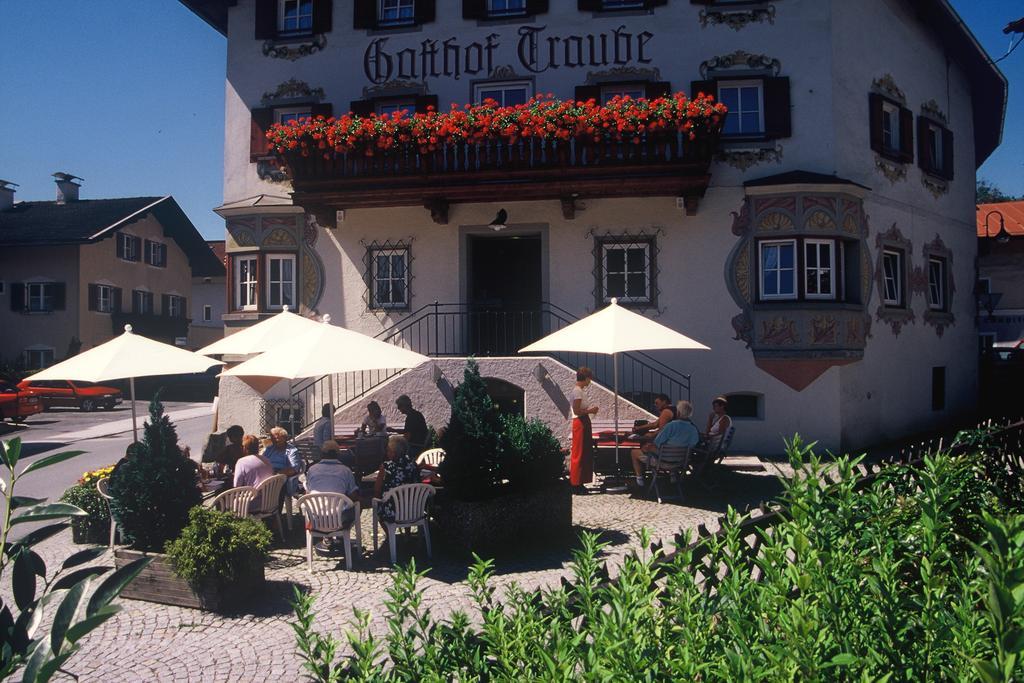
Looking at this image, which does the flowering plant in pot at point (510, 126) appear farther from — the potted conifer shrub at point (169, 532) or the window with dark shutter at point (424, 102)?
the potted conifer shrub at point (169, 532)

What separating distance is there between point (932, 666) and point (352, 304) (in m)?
14.7

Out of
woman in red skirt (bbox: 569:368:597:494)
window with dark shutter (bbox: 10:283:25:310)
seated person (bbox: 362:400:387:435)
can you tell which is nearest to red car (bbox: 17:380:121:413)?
window with dark shutter (bbox: 10:283:25:310)

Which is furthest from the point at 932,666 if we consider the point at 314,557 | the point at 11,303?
the point at 11,303

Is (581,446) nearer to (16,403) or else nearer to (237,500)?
(237,500)

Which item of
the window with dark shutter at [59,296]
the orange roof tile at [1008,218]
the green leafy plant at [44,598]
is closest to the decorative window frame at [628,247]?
the green leafy plant at [44,598]

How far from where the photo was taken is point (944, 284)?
700 inches

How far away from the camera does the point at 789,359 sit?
46.8 feet

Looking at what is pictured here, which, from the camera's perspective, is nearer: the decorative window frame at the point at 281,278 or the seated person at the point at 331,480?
the seated person at the point at 331,480

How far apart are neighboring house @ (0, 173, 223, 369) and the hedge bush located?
115ft

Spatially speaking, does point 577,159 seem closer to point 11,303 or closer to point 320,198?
point 320,198

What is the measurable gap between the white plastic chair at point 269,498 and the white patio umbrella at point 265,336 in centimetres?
228

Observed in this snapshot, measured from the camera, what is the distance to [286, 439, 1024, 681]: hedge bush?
1.97 m

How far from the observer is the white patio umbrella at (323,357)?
27.9 ft

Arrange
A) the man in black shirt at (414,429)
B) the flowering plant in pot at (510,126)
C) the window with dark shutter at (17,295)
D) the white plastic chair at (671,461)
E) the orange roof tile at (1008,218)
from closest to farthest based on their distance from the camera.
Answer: the white plastic chair at (671,461), the man in black shirt at (414,429), the flowering plant in pot at (510,126), the orange roof tile at (1008,218), the window with dark shutter at (17,295)
